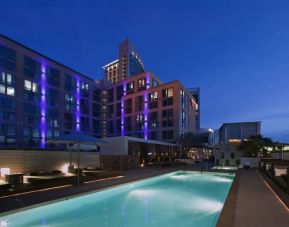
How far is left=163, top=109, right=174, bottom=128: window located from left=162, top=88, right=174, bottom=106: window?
1.63 metres

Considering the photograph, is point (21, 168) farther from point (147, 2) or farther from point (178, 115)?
point (147, 2)

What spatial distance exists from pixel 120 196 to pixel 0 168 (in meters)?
5.40

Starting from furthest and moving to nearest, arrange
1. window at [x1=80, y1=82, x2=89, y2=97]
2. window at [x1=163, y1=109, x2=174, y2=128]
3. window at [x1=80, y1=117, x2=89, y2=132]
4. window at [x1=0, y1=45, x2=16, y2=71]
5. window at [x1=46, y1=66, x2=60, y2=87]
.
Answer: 1. window at [x1=163, y1=109, x2=174, y2=128]
2. window at [x1=80, y1=82, x2=89, y2=97]
3. window at [x1=80, y1=117, x2=89, y2=132]
4. window at [x1=46, y1=66, x2=60, y2=87]
5. window at [x1=0, y1=45, x2=16, y2=71]

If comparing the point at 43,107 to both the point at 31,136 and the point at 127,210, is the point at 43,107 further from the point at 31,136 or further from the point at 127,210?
the point at 127,210

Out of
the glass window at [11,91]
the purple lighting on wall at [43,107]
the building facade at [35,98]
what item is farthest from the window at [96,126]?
the glass window at [11,91]

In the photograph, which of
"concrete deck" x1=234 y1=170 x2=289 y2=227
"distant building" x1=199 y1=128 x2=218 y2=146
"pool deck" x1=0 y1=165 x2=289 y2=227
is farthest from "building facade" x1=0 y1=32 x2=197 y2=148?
"concrete deck" x1=234 y1=170 x2=289 y2=227

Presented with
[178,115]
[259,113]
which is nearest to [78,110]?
[178,115]

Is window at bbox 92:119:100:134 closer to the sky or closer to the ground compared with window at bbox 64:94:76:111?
closer to the ground

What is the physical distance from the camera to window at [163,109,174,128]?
55.2 metres

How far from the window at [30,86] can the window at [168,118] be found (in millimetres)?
25039

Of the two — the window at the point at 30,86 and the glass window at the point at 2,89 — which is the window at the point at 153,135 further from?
the glass window at the point at 2,89

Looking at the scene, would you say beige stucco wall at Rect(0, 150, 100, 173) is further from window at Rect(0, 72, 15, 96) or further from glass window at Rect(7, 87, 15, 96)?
glass window at Rect(7, 87, 15, 96)

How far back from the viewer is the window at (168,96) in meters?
55.8

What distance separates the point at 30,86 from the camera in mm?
42156
